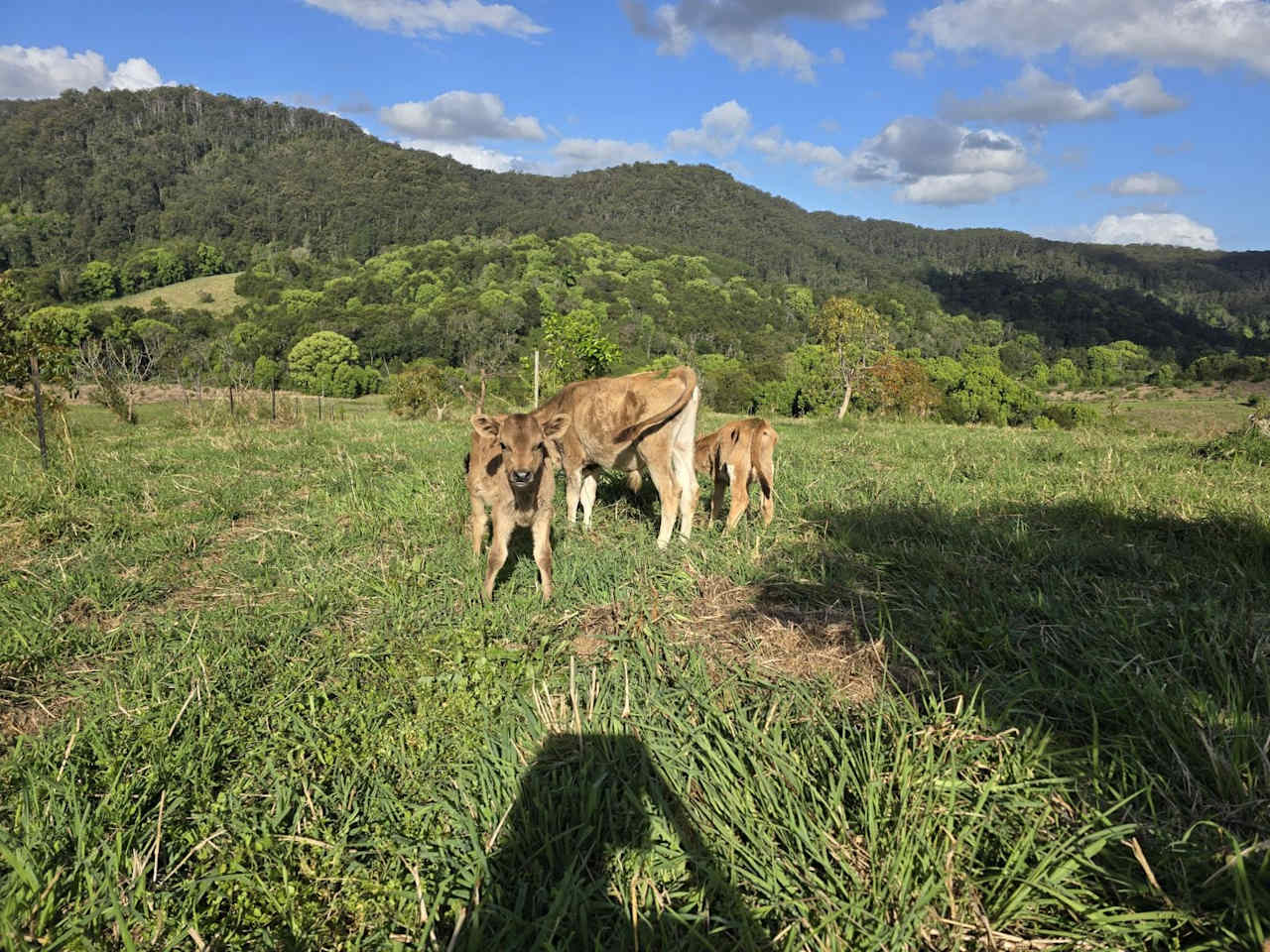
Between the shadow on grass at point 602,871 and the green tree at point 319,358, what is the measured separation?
92.4 metres

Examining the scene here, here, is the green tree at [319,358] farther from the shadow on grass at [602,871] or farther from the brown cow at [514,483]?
the shadow on grass at [602,871]

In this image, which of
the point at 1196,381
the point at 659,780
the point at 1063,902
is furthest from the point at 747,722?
the point at 1196,381

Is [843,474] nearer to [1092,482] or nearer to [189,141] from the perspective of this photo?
[1092,482]

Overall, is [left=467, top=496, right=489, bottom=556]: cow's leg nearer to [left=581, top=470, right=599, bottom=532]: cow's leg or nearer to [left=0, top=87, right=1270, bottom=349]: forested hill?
[left=581, top=470, right=599, bottom=532]: cow's leg

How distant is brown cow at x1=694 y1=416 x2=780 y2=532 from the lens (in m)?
7.43

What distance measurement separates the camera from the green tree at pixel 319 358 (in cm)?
8669

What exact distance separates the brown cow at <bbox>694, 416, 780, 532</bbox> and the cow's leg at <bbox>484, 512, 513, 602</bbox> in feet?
9.25

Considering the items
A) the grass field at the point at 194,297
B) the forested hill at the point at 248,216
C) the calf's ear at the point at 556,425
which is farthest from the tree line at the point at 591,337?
the calf's ear at the point at 556,425

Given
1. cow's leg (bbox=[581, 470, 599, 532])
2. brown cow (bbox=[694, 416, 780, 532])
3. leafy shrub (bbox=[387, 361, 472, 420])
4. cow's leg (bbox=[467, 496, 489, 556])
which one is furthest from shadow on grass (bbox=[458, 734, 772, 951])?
leafy shrub (bbox=[387, 361, 472, 420])

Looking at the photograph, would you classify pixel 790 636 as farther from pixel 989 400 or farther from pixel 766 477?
pixel 989 400

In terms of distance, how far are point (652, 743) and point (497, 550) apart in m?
2.71

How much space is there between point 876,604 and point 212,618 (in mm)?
4884

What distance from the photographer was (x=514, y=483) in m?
5.01

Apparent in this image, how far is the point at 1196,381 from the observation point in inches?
3118
